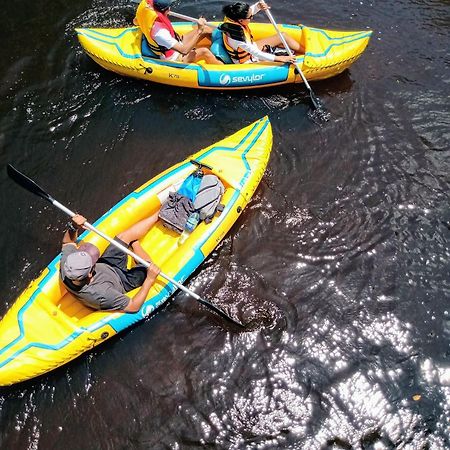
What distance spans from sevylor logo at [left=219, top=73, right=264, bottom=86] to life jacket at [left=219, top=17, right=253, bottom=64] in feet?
1.05

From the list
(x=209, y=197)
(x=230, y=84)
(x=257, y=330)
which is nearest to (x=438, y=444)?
(x=257, y=330)

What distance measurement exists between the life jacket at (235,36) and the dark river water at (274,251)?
643 mm

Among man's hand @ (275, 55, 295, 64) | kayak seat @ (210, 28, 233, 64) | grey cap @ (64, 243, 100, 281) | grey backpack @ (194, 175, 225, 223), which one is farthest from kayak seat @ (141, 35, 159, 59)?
grey cap @ (64, 243, 100, 281)

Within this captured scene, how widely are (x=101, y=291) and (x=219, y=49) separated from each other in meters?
4.40

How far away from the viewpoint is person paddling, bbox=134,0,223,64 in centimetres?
663

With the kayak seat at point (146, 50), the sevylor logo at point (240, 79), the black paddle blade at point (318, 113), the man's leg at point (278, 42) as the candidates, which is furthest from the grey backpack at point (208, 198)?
the man's leg at point (278, 42)

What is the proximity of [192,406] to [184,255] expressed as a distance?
1.58 metres

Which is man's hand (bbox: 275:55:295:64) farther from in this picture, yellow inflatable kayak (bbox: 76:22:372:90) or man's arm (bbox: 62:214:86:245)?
man's arm (bbox: 62:214:86:245)

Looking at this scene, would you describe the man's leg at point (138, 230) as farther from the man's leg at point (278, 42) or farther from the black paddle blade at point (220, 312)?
the man's leg at point (278, 42)

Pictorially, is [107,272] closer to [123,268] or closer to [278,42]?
[123,268]

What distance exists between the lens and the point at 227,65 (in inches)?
281

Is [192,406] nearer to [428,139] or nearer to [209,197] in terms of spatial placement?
[209,197]

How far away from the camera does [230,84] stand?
7.23 meters

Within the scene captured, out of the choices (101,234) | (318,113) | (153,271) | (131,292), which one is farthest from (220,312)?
(318,113)
